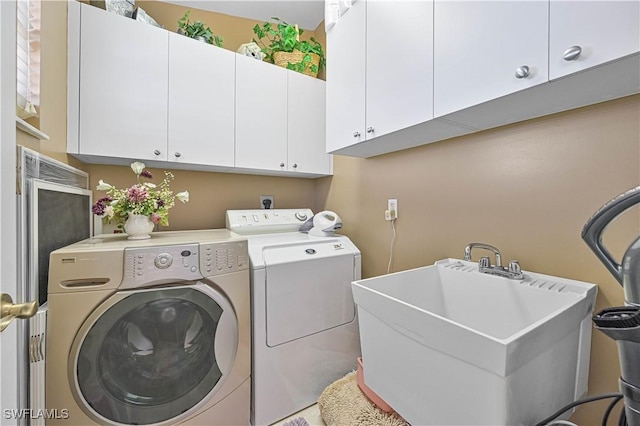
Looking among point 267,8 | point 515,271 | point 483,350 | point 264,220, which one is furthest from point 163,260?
point 267,8

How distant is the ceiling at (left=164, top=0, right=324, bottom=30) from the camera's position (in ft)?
6.60

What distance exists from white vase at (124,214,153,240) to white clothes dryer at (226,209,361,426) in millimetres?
569

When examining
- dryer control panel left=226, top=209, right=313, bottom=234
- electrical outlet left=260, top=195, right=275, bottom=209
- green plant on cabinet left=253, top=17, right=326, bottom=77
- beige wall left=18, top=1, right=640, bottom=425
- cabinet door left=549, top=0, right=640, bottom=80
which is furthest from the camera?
electrical outlet left=260, top=195, right=275, bottom=209

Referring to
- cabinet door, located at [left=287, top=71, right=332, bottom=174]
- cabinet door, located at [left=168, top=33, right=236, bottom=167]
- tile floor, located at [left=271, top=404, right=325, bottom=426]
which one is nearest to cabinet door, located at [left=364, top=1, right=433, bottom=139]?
cabinet door, located at [left=287, top=71, right=332, bottom=174]

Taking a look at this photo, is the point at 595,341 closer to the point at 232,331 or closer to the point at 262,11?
the point at 232,331

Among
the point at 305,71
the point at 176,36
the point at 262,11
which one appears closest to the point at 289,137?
the point at 305,71

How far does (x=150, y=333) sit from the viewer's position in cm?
114

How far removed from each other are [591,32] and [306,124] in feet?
5.36

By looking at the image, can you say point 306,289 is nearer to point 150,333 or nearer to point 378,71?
point 150,333

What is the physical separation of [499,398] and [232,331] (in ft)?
3.66

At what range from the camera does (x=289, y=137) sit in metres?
2.00

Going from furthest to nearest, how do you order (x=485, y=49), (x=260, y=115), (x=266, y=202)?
(x=266, y=202) → (x=260, y=115) → (x=485, y=49)

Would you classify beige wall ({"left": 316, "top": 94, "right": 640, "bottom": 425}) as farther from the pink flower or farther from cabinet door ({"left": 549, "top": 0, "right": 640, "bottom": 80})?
the pink flower

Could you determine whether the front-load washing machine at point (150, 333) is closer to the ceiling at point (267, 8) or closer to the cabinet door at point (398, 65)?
the cabinet door at point (398, 65)
